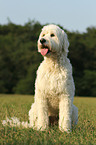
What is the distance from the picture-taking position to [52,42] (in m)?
4.91

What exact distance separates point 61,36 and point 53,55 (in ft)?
1.49

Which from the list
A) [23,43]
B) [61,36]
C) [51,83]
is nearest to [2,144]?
[51,83]

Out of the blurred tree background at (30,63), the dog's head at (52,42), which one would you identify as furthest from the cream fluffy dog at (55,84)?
the blurred tree background at (30,63)

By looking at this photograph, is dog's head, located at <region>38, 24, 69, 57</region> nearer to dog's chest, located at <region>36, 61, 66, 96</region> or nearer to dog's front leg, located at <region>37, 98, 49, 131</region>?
dog's chest, located at <region>36, 61, 66, 96</region>

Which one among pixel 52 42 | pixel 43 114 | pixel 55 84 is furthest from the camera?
pixel 43 114

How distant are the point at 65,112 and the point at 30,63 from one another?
29.3 metres

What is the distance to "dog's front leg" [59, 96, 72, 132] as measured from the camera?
5.18 metres

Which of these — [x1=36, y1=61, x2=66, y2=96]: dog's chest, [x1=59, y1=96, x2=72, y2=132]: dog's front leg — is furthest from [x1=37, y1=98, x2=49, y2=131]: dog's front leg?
[x1=59, y1=96, x2=72, y2=132]: dog's front leg

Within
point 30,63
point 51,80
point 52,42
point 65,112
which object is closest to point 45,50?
point 52,42

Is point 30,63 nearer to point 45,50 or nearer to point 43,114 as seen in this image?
point 43,114

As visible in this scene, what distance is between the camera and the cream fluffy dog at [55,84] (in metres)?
5.12

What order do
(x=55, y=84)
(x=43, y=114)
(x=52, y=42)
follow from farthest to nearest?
(x=43, y=114) → (x=55, y=84) → (x=52, y=42)

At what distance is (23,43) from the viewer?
40031 mm

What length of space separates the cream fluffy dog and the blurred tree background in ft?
83.0
